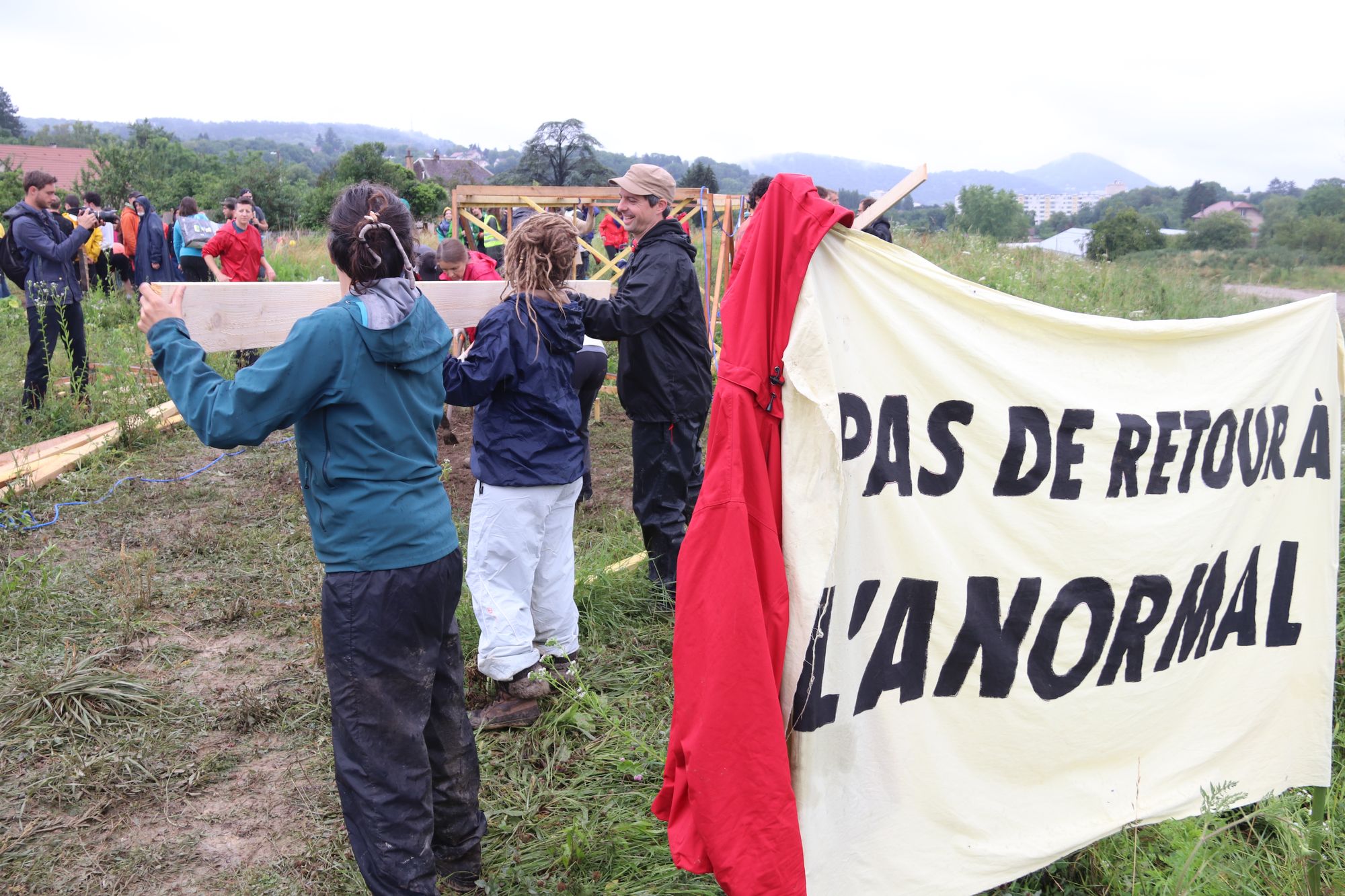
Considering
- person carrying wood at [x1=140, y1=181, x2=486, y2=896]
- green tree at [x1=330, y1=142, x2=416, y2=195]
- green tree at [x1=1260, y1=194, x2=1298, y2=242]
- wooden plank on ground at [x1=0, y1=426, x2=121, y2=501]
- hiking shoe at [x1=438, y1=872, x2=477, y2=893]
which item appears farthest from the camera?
green tree at [x1=330, y1=142, x2=416, y2=195]

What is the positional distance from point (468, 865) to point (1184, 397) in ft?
8.98

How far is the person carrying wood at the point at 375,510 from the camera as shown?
2.33 meters

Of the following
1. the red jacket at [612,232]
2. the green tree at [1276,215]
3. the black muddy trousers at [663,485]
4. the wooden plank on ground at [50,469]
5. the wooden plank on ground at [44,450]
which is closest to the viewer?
the black muddy trousers at [663,485]

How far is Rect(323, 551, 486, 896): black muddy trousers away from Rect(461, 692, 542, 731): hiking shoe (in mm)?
1099

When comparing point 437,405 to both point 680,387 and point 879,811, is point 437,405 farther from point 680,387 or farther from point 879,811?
point 680,387

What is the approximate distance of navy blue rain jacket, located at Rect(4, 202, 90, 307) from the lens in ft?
25.4

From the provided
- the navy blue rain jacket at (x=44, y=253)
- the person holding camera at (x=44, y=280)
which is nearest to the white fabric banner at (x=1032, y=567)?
the person holding camera at (x=44, y=280)

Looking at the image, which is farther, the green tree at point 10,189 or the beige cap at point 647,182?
the green tree at point 10,189

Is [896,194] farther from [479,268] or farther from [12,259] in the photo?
[12,259]

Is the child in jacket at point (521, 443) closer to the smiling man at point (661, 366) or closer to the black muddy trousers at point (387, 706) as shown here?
the smiling man at point (661, 366)

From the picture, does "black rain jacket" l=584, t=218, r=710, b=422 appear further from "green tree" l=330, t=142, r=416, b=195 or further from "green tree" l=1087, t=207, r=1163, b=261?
"green tree" l=330, t=142, r=416, b=195

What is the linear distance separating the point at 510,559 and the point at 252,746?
129 centimetres

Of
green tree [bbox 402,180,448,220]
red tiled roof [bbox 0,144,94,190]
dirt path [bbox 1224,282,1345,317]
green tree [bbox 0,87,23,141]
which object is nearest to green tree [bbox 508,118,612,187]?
green tree [bbox 402,180,448,220]

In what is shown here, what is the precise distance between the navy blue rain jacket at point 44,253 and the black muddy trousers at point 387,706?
7.08 m
